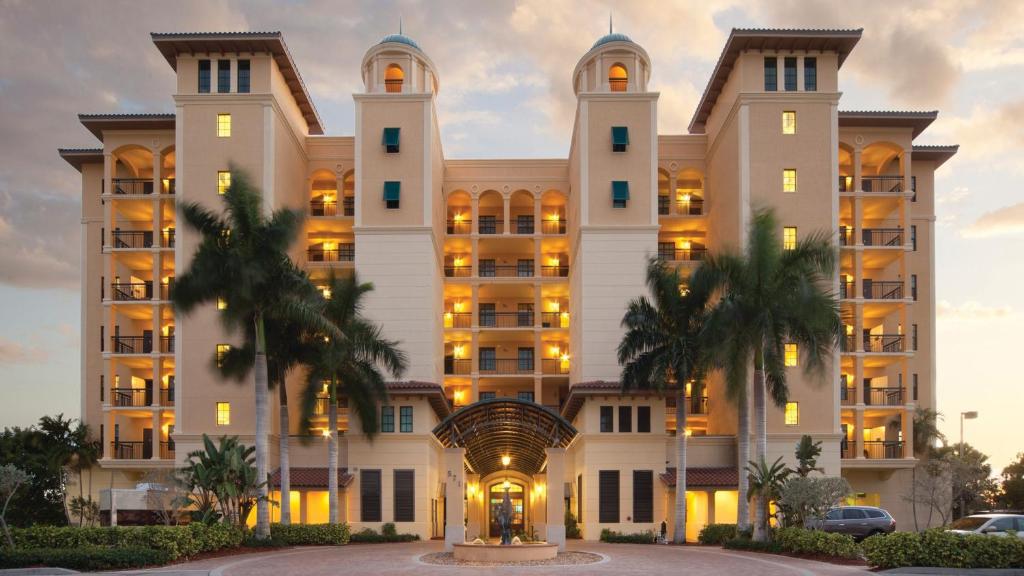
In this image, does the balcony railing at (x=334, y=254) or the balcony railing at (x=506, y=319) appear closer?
the balcony railing at (x=334, y=254)

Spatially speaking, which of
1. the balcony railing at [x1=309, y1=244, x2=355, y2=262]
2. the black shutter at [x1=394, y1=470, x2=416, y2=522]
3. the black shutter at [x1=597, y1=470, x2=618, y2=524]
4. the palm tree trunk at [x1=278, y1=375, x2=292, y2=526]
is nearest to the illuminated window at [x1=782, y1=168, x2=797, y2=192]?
the black shutter at [x1=597, y1=470, x2=618, y2=524]

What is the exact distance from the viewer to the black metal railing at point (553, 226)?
Answer: 64.3 m

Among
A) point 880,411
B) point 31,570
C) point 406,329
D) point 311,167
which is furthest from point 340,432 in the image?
point 880,411

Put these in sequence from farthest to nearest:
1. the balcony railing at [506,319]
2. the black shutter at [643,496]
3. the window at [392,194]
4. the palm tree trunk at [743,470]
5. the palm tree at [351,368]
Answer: the balcony railing at [506,319], the window at [392,194], the black shutter at [643,496], the palm tree at [351,368], the palm tree trunk at [743,470]

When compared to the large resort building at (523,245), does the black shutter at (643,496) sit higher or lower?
lower

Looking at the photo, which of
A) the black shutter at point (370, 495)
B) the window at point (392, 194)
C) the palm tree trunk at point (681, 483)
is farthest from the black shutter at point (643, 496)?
the window at point (392, 194)

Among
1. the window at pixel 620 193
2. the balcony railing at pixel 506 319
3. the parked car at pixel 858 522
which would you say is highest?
the window at pixel 620 193

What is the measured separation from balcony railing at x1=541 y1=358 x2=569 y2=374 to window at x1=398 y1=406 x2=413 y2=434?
44.5 ft

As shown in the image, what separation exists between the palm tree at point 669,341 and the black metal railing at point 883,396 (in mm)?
18287

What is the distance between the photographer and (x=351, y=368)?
143 feet

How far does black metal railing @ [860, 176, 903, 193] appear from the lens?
57.6 m

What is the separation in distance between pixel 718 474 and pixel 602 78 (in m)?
23.7

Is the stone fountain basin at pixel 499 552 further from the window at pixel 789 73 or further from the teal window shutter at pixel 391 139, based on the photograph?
the window at pixel 789 73

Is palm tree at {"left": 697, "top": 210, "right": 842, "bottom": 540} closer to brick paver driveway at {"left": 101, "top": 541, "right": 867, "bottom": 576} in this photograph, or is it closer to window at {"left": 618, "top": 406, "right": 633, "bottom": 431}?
brick paver driveway at {"left": 101, "top": 541, "right": 867, "bottom": 576}
